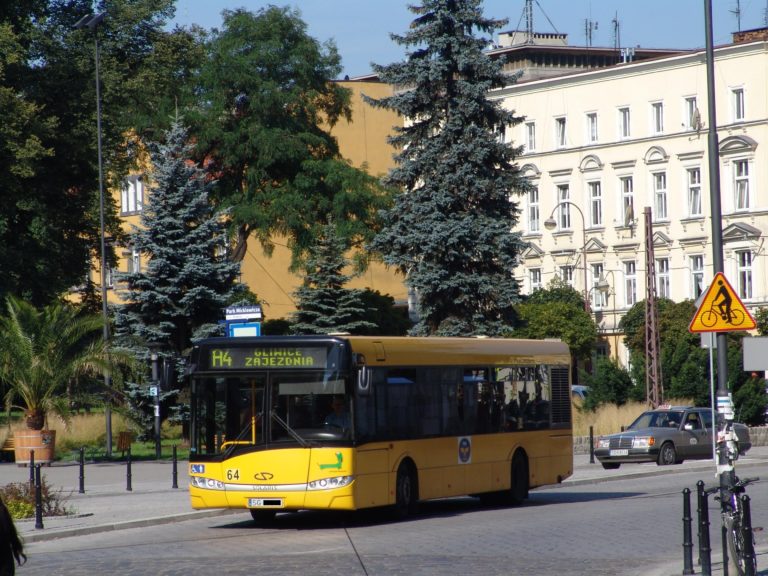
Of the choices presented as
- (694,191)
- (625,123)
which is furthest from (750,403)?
(625,123)

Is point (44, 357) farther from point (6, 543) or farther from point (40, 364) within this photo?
point (6, 543)

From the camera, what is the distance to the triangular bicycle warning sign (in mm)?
17953

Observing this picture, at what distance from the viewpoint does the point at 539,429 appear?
81.3ft

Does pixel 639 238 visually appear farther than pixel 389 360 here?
Yes

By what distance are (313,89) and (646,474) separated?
3336 cm

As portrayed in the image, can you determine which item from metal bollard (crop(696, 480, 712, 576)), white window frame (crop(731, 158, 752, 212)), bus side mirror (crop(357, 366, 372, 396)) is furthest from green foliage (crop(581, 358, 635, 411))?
metal bollard (crop(696, 480, 712, 576))

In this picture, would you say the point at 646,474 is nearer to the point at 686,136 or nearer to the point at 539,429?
the point at 539,429

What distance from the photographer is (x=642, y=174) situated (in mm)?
81875

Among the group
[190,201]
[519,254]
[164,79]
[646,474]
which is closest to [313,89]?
[164,79]

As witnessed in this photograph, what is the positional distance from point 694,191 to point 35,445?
48.9m

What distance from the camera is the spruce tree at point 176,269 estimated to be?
4609cm

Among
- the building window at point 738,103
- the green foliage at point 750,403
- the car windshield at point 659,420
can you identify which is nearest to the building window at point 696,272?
the building window at point 738,103

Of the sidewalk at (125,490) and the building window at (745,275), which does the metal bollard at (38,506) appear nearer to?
the sidewalk at (125,490)

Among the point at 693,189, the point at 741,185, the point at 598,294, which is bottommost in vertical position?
the point at 598,294
